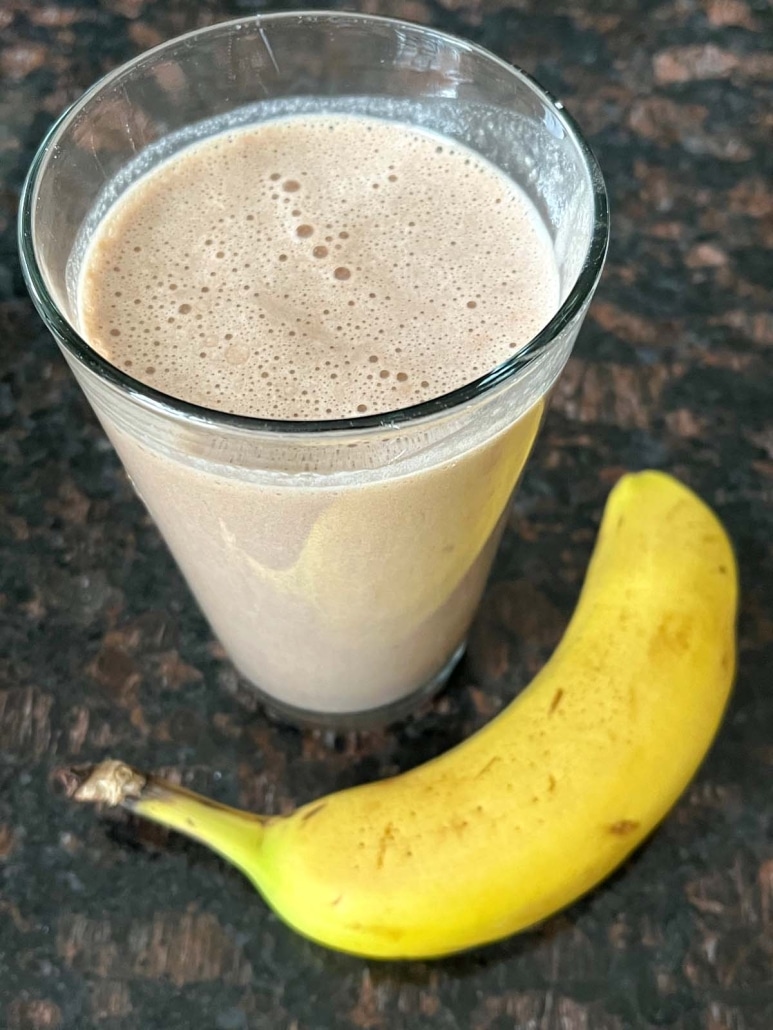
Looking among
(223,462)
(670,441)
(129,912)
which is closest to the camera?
(223,462)

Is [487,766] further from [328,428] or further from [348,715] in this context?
[328,428]

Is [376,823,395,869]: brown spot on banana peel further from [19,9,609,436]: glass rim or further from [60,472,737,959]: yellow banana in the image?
[19,9,609,436]: glass rim

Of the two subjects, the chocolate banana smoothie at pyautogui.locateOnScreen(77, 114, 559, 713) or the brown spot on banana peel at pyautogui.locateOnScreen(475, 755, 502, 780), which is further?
the brown spot on banana peel at pyautogui.locateOnScreen(475, 755, 502, 780)

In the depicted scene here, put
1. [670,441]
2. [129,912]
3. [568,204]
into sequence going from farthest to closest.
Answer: [670,441] < [129,912] < [568,204]

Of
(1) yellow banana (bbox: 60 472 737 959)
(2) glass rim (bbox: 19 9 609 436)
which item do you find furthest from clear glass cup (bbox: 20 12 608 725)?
(1) yellow banana (bbox: 60 472 737 959)

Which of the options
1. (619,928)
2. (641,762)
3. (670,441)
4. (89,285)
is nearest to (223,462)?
(89,285)

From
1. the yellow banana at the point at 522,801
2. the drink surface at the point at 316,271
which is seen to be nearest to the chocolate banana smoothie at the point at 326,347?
the drink surface at the point at 316,271

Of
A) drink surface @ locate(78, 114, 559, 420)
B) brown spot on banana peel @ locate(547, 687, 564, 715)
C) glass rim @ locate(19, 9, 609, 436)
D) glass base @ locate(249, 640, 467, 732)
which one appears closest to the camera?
glass rim @ locate(19, 9, 609, 436)

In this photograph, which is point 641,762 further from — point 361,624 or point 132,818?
point 132,818
